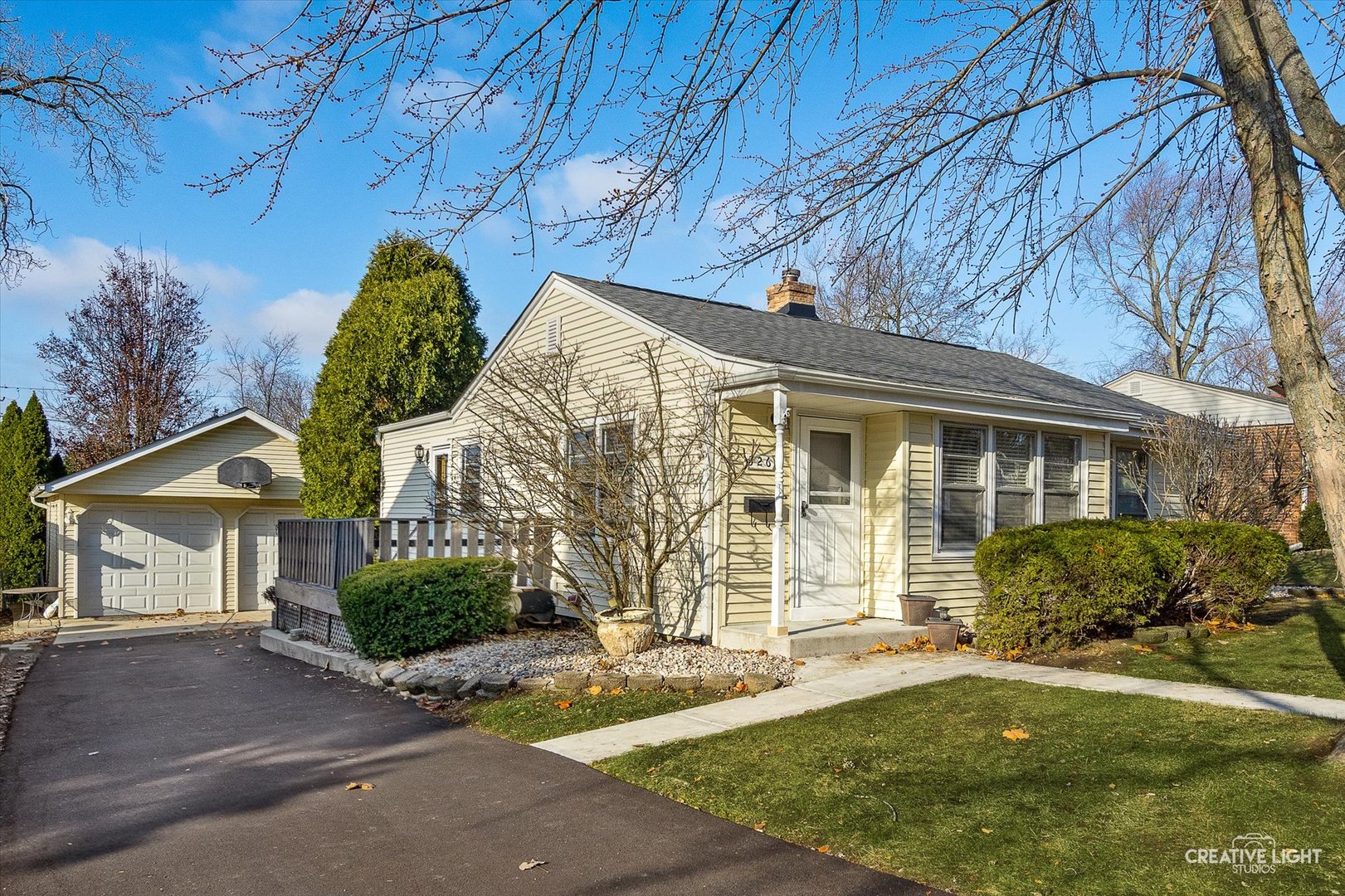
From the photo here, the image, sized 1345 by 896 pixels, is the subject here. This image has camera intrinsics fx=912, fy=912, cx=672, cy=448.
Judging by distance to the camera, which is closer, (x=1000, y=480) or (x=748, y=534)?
(x=748, y=534)

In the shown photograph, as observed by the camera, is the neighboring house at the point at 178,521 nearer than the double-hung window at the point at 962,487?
No

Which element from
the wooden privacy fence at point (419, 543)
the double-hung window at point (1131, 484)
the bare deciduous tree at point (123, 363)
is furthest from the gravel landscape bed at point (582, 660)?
the bare deciduous tree at point (123, 363)

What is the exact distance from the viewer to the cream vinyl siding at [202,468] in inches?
713

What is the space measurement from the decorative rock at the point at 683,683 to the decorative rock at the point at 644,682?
6cm

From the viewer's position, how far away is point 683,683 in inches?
314

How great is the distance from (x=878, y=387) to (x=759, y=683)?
3728mm

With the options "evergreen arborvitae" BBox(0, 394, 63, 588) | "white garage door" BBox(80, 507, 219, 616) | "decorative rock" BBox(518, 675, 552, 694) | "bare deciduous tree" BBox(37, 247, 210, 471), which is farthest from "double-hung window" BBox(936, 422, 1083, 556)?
"bare deciduous tree" BBox(37, 247, 210, 471)

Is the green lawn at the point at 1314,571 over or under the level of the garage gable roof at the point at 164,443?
under

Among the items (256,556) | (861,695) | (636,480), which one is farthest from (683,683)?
(256,556)

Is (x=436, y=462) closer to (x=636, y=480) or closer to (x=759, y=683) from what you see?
(x=636, y=480)

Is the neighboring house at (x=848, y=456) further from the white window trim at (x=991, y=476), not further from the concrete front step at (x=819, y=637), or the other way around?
the concrete front step at (x=819, y=637)

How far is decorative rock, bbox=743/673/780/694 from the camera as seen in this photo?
25.8 ft

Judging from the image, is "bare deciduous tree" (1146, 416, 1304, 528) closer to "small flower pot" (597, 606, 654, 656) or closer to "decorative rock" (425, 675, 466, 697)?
"small flower pot" (597, 606, 654, 656)

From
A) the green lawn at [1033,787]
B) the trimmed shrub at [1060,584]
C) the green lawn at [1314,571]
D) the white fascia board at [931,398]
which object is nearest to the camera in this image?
the green lawn at [1033,787]
